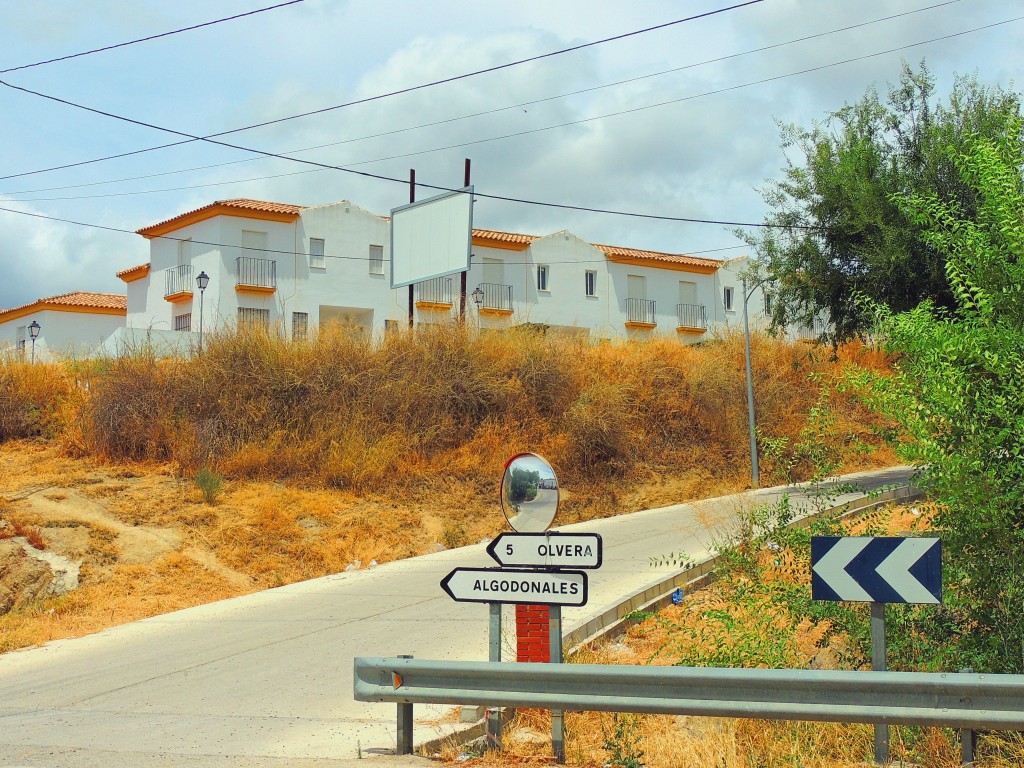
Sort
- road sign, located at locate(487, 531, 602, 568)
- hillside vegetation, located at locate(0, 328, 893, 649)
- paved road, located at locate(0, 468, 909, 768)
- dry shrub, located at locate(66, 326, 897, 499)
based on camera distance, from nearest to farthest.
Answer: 1. road sign, located at locate(487, 531, 602, 568)
2. paved road, located at locate(0, 468, 909, 768)
3. hillside vegetation, located at locate(0, 328, 893, 649)
4. dry shrub, located at locate(66, 326, 897, 499)

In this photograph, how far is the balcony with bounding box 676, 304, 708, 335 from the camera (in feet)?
156

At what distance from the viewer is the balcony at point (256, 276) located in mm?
37406

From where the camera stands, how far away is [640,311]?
46.4 metres

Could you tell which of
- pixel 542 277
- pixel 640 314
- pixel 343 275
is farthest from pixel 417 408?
pixel 640 314

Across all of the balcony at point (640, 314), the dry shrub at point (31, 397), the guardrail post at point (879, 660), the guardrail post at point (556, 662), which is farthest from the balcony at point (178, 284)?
the guardrail post at point (879, 660)

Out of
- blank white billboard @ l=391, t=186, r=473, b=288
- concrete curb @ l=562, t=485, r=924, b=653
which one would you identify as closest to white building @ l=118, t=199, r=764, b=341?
blank white billboard @ l=391, t=186, r=473, b=288

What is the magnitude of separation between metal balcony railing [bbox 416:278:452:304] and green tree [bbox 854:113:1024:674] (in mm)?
33628

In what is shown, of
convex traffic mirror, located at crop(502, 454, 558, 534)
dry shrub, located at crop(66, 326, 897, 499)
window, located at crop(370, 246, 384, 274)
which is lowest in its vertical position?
convex traffic mirror, located at crop(502, 454, 558, 534)

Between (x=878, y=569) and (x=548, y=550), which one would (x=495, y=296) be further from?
(x=878, y=569)

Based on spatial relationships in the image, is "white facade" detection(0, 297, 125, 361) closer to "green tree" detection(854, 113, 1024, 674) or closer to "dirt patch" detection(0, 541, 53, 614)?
"dirt patch" detection(0, 541, 53, 614)

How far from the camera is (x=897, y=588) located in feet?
19.7

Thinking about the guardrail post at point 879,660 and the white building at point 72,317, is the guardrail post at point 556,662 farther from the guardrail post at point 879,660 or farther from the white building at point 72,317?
the white building at point 72,317

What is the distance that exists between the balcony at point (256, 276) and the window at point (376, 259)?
3.93 meters

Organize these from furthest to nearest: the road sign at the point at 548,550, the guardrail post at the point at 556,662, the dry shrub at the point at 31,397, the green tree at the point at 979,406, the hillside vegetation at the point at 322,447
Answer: the dry shrub at the point at 31,397 < the hillside vegetation at the point at 322,447 < the green tree at the point at 979,406 < the road sign at the point at 548,550 < the guardrail post at the point at 556,662
